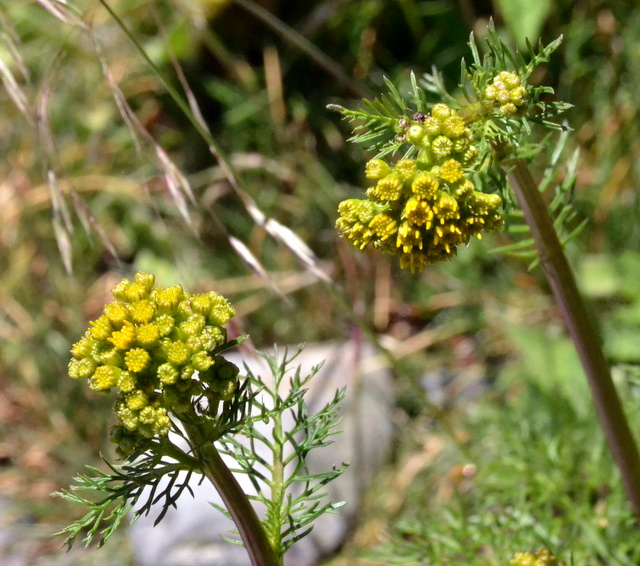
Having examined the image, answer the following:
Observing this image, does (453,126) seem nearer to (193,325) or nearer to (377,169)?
(377,169)

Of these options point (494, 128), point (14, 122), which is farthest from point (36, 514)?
point (494, 128)

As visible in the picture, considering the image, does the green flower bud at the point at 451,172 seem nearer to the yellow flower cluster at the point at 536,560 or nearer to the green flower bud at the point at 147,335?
the green flower bud at the point at 147,335

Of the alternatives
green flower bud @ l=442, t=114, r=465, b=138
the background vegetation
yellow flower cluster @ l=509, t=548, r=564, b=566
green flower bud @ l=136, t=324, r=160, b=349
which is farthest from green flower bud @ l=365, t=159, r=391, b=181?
the background vegetation

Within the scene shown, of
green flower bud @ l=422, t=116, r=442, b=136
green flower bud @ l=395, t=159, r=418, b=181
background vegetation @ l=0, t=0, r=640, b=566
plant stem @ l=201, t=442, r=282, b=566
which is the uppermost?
background vegetation @ l=0, t=0, r=640, b=566

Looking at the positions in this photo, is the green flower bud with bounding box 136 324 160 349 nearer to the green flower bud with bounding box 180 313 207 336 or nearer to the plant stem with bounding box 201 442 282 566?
the green flower bud with bounding box 180 313 207 336

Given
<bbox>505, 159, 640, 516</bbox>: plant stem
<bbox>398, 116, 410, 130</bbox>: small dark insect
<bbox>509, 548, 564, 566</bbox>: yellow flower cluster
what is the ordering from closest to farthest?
<bbox>398, 116, 410, 130</bbox>: small dark insect < <bbox>505, 159, 640, 516</bbox>: plant stem < <bbox>509, 548, 564, 566</bbox>: yellow flower cluster
